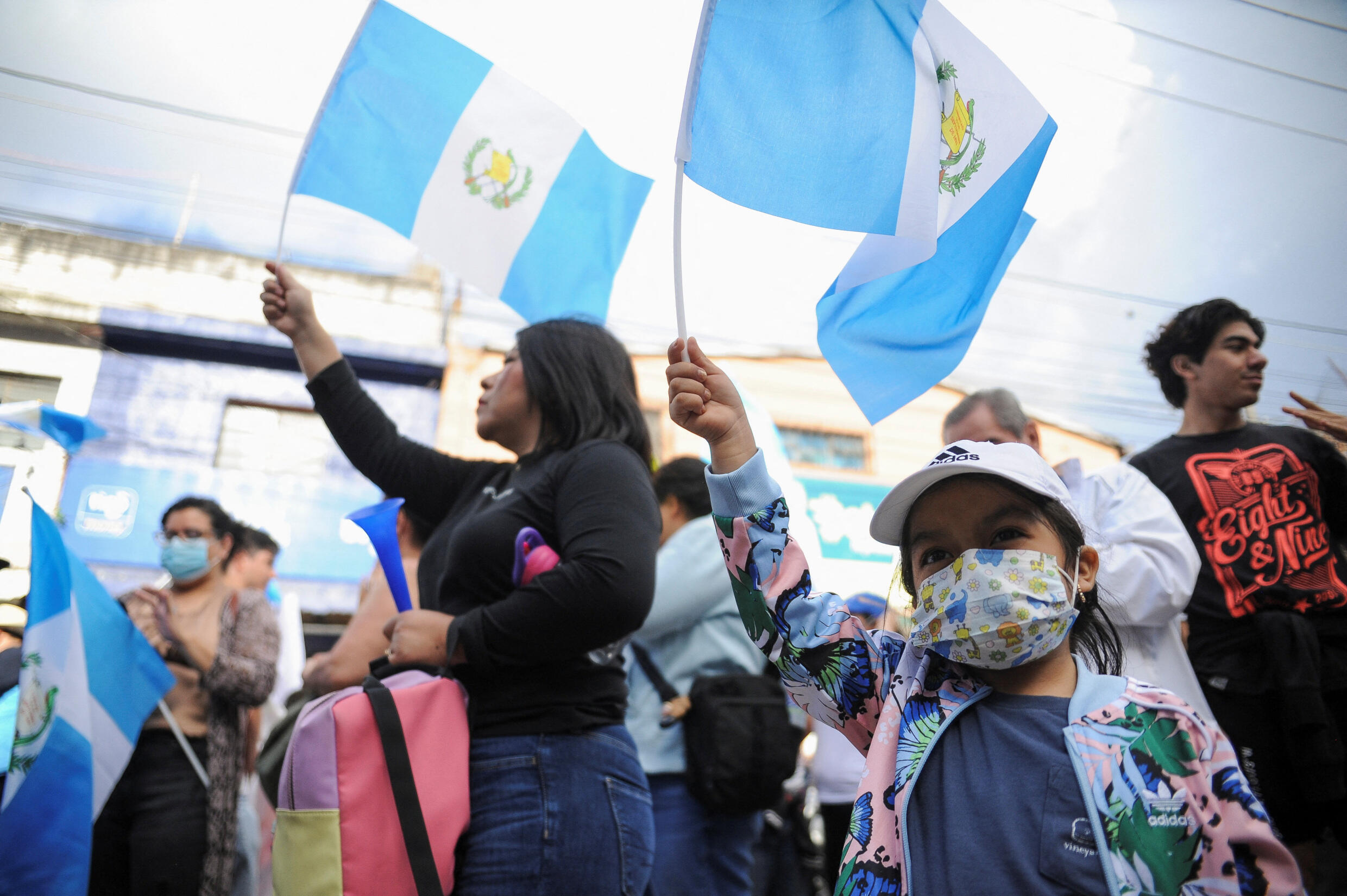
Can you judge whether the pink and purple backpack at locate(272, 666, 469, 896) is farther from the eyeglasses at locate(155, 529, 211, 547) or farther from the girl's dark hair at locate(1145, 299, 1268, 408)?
the eyeglasses at locate(155, 529, 211, 547)

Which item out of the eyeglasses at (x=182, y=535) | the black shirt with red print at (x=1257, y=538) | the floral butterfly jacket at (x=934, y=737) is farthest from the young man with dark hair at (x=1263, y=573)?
the eyeglasses at (x=182, y=535)

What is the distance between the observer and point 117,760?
2.54 m

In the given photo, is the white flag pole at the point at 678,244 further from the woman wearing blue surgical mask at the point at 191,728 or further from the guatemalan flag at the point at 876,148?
the woman wearing blue surgical mask at the point at 191,728

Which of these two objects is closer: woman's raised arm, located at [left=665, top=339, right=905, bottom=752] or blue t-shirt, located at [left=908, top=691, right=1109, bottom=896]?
blue t-shirt, located at [left=908, top=691, right=1109, bottom=896]

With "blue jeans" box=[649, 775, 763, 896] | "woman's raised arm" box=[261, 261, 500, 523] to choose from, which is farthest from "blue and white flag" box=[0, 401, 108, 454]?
"blue jeans" box=[649, 775, 763, 896]

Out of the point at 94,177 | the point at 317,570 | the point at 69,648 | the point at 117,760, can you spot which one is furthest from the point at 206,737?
the point at 317,570

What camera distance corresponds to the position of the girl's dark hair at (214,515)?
12.4ft

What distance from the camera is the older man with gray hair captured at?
1970 mm

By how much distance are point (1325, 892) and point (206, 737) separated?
11.2 ft

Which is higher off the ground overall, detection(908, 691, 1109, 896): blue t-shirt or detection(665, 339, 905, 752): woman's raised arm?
detection(665, 339, 905, 752): woman's raised arm

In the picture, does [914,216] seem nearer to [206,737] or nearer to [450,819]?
[450,819]

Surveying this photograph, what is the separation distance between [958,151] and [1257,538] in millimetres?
1408

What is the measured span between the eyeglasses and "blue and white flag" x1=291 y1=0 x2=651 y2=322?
1896 millimetres

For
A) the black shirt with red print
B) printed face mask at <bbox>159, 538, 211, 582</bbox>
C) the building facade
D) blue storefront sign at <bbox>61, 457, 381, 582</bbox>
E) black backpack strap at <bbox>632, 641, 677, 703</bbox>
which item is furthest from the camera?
blue storefront sign at <bbox>61, 457, 381, 582</bbox>
